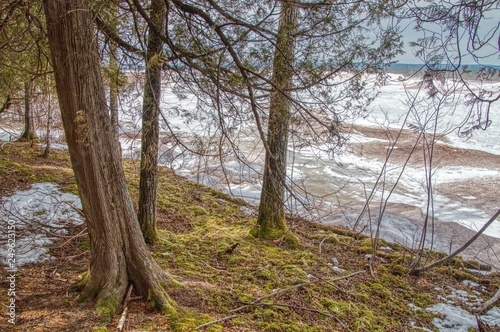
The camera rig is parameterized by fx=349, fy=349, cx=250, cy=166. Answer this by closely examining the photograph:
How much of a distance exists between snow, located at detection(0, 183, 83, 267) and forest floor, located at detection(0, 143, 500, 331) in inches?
6.1

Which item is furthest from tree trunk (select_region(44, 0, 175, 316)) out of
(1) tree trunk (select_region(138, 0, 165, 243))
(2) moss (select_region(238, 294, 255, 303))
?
(1) tree trunk (select_region(138, 0, 165, 243))

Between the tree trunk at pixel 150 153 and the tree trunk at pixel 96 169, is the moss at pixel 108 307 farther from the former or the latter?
the tree trunk at pixel 150 153

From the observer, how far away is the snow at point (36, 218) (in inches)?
162

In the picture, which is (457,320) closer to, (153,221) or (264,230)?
(264,230)

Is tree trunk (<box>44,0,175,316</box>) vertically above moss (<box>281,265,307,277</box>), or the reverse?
tree trunk (<box>44,0,175,316</box>)

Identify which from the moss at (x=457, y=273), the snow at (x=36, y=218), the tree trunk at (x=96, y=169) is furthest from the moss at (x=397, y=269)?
the snow at (x=36, y=218)

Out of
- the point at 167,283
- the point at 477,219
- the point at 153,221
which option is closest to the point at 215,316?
the point at 167,283

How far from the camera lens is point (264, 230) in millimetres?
5805

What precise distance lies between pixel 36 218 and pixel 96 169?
2978 mm

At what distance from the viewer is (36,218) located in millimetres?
4922

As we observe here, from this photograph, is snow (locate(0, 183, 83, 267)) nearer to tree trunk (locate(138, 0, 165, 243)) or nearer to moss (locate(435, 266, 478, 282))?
tree trunk (locate(138, 0, 165, 243))

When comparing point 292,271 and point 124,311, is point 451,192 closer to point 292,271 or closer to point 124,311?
point 292,271

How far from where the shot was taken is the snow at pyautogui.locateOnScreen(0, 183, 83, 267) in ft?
13.5

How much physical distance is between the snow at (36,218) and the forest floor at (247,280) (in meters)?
0.15
